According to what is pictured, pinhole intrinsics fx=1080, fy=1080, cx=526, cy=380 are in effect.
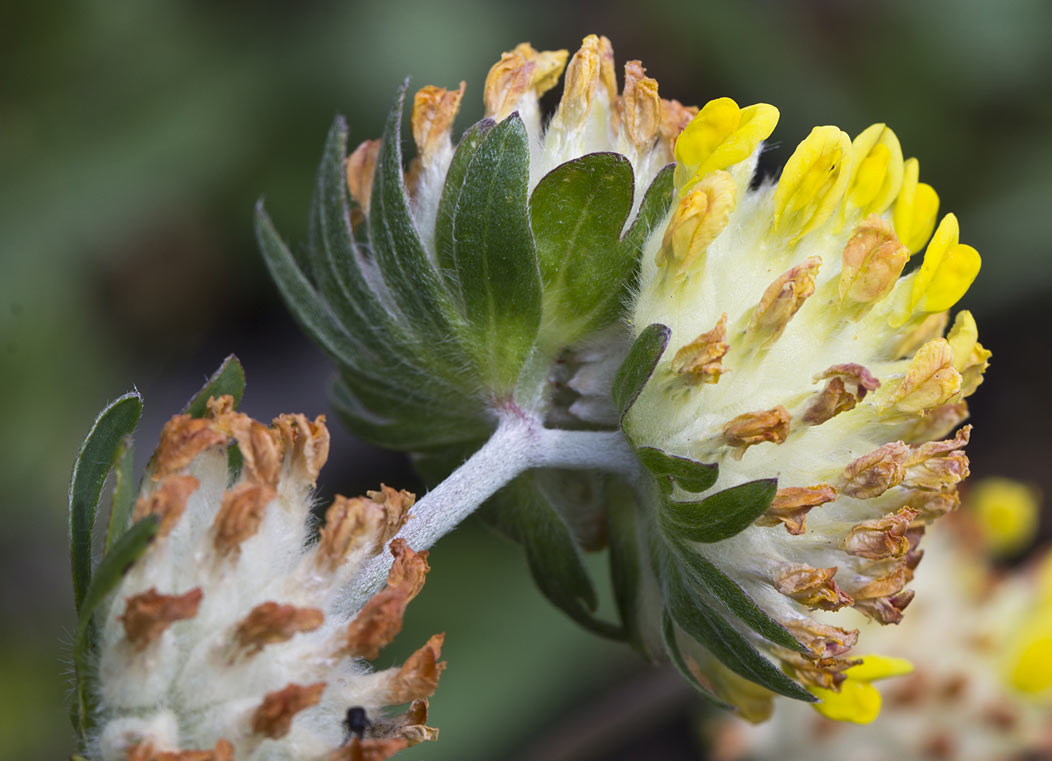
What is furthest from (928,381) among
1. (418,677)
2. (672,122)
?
(418,677)

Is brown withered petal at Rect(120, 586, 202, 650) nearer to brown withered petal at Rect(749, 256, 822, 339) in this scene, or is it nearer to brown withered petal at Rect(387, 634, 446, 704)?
brown withered petal at Rect(387, 634, 446, 704)

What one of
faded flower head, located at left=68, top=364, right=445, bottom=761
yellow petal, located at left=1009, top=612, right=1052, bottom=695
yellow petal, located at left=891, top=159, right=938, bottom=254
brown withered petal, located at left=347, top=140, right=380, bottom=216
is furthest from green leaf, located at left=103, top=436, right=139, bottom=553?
yellow petal, located at left=1009, top=612, right=1052, bottom=695

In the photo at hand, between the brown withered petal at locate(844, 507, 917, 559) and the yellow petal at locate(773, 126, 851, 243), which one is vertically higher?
the yellow petal at locate(773, 126, 851, 243)

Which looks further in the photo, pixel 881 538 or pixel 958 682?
pixel 958 682

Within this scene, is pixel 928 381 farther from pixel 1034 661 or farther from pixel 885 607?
pixel 1034 661

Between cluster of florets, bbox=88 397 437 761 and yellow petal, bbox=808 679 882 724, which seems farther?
yellow petal, bbox=808 679 882 724

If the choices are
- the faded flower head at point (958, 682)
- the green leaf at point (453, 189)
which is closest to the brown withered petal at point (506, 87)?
the green leaf at point (453, 189)

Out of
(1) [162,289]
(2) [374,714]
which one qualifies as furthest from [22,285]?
(2) [374,714]

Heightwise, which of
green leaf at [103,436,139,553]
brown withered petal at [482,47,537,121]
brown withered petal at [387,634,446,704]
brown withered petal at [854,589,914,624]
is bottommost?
brown withered petal at [854,589,914,624]
